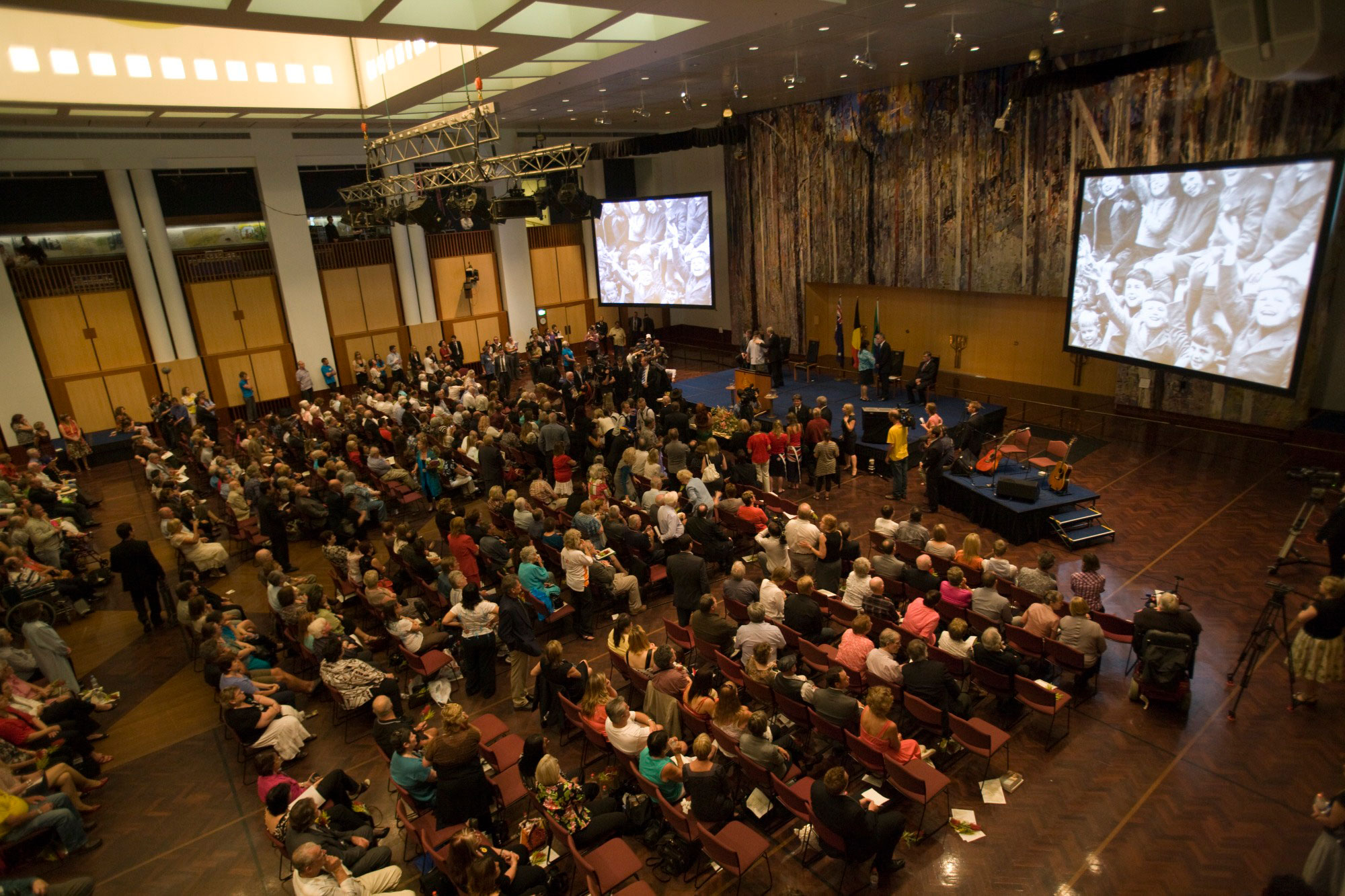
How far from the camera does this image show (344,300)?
18.9 meters

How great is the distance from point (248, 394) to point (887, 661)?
16.7 meters

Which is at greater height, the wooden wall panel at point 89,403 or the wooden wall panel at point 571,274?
the wooden wall panel at point 571,274

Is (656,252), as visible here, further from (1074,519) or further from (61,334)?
(61,334)

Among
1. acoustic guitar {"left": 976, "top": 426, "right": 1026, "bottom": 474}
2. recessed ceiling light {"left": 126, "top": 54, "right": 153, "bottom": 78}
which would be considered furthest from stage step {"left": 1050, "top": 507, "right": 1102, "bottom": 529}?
recessed ceiling light {"left": 126, "top": 54, "right": 153, "bottom": 78}

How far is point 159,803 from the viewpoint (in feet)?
19.7

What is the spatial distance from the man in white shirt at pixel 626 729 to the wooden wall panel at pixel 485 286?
59.5 ft

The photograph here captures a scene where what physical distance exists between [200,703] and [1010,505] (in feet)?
31.7

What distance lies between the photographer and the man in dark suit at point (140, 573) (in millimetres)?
8320

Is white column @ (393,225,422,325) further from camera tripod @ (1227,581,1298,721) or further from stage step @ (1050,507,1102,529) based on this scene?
camera tripod @ (1227,581,1298,721)

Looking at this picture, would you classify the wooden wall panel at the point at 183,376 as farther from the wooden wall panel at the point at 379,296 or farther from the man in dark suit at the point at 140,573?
the man in dark suit at the point at 140,573

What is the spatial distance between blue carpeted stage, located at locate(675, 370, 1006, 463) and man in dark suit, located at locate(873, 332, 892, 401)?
→ 0.82 feet

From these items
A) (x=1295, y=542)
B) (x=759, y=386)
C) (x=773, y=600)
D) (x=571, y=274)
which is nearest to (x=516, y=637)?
(x=773, y=600)

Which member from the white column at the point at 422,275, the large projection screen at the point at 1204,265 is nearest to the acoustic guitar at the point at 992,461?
the large projection screen at the point at 1204,265

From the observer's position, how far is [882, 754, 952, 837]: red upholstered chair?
4.83m
